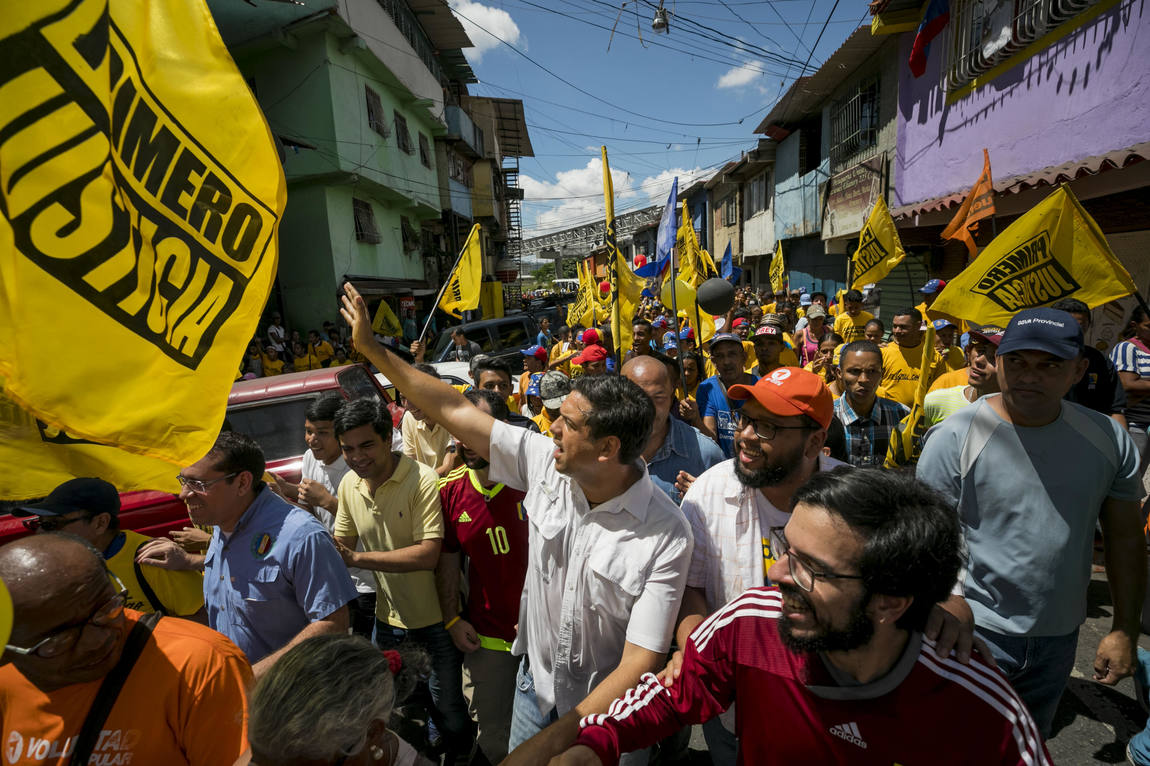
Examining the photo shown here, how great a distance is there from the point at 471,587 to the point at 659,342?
670 centimetres

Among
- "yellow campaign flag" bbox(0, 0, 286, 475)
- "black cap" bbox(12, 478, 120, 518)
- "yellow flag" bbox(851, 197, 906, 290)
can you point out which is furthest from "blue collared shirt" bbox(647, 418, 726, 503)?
"yellow flag" bbox(851, 197, 906, 290)

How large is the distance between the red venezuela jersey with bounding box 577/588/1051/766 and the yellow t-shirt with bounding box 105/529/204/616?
2.11 m

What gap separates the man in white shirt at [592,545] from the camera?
6.12 ft

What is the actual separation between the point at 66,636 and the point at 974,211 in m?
6.57

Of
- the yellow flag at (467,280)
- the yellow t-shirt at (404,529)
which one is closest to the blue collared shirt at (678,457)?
the yellow t-shirt at (404,529)

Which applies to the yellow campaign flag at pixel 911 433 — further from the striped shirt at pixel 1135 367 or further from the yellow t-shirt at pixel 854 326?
the yellow t-shirt at pixel 854 326

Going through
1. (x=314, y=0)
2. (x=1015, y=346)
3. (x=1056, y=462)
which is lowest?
(x=1056, y=462)

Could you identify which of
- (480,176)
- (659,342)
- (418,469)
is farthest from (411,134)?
(418,469)

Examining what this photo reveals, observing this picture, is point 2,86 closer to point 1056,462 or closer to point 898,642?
point 898,642

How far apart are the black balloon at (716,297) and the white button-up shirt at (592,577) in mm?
4362

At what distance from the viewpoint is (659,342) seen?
9094 mm

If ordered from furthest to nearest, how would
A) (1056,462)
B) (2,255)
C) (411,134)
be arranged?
(411,134), (1056,462), (2,255)

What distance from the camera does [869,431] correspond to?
372cm

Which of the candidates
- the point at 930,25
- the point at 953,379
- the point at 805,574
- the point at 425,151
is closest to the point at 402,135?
the point at 425,151
